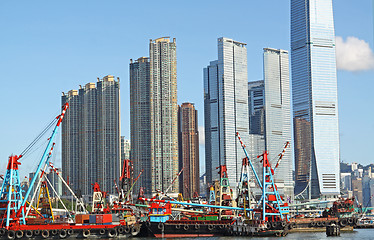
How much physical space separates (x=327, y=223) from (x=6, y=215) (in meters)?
65.0

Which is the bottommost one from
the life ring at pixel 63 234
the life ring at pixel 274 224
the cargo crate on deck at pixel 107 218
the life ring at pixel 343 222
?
the life ring at pixel 343 222

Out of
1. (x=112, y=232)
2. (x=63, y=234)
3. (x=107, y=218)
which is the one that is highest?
(x=107, y=218)

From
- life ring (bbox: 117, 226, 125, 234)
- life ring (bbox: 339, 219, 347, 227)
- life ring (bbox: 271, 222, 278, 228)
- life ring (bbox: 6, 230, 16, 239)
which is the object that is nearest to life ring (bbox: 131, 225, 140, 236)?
life ring (bbox: 117, 226, 125, 234)

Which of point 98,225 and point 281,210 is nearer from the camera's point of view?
point 98,225

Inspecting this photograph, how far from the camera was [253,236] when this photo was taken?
105250 millimetres

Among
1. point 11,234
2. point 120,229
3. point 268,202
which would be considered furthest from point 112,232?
point 268,202

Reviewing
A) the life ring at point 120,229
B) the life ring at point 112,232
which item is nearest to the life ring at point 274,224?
the life ring at point 120,229

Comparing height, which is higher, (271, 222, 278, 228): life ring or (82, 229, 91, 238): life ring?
(271, 222, 278, 228): life ring

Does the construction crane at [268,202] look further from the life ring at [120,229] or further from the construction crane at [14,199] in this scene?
the construction crane at [14,199]

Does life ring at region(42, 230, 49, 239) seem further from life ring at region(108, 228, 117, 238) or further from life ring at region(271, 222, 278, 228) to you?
life ring at region(271, 222, 278, 228)

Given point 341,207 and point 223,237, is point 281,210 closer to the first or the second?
point 223,237

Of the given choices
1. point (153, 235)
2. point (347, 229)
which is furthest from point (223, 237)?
point (347, 229)

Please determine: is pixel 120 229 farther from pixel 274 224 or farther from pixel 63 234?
pixel 274 224

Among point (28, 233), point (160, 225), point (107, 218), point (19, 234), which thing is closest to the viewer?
point (19, 234)
